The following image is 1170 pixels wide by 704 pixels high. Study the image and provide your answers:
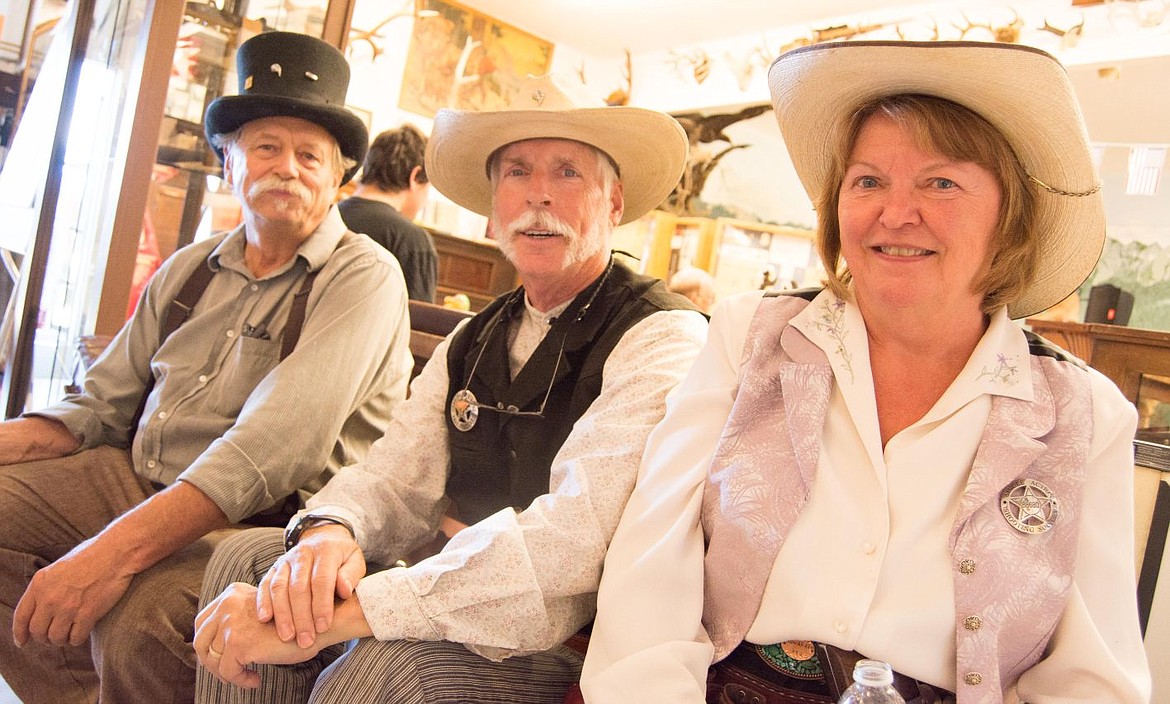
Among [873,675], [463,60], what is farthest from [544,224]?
[463,60]

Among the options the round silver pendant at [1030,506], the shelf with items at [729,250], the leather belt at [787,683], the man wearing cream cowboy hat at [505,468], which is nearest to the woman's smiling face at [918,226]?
the round silver pendant at [1030,506]

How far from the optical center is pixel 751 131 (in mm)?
9828

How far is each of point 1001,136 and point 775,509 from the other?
2.27 ft

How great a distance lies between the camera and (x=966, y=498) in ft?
4.25

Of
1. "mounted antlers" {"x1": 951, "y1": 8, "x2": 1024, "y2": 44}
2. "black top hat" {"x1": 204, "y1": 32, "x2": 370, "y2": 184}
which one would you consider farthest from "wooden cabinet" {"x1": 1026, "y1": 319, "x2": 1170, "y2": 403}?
"mounted antlers" {"x1": 951, "y1": 8, "x2": 1024, "y2": 44}

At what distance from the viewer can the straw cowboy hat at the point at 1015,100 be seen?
1.36m

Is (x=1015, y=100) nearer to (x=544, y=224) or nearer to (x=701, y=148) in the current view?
(x=544, y=224)

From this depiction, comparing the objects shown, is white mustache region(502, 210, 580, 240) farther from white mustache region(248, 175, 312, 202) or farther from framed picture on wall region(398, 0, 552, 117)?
framed picture on wall region(398, 0, 552, 117)

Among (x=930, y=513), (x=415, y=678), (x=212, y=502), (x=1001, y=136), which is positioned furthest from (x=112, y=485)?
(x=1001, y=136)

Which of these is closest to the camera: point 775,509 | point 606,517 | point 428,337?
point 775,509

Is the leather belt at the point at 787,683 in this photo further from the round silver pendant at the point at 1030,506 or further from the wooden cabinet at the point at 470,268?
the wooden cabinet at the point at 470,268

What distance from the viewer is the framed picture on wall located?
9.05 m

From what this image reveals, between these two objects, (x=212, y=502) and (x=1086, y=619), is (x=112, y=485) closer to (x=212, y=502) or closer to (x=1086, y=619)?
(x=212, y=502)

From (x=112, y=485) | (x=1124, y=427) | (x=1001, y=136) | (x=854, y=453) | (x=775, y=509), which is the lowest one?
(x=112, y=485)
